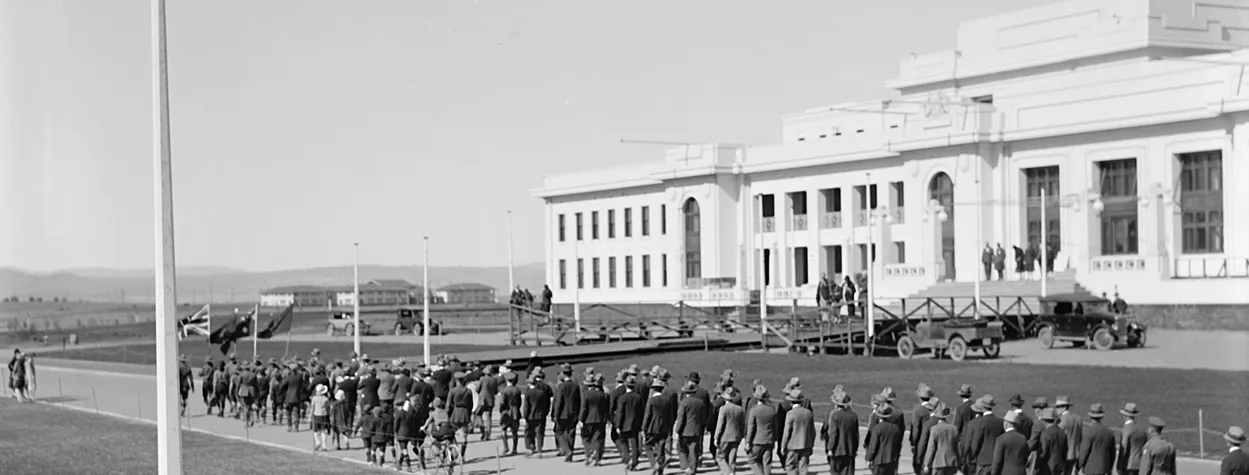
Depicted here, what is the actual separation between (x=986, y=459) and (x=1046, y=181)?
3574 centimetres

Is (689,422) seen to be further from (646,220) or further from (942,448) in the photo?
(646,220)

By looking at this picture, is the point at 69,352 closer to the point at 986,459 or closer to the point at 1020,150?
the point at 1020,150

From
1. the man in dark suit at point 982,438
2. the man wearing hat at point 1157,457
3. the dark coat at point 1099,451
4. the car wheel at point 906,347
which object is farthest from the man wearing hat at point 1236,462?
the car wheel at point 906,347

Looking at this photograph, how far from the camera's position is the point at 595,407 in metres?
23.8

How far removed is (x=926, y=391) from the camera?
18828 millimetres

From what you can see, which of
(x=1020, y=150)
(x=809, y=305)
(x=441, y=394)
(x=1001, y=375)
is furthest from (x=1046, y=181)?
(x=441, y=394)

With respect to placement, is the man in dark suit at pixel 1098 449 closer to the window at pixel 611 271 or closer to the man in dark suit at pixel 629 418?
the man in dark suit at pixel 629 418

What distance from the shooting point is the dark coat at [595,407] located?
23688 mm

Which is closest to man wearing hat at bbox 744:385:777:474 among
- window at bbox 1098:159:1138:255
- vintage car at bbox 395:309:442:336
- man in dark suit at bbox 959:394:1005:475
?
man in dark suit at bbox 959:394:1005:475

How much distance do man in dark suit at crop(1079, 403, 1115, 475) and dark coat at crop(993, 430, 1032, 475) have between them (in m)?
0.81

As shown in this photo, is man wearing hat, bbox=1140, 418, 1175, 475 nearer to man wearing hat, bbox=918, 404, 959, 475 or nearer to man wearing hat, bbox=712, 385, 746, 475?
man wearing hat, bbox=918, 404, 959, 475

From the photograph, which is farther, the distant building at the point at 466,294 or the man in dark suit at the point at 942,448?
the distant building at the point at 466,294

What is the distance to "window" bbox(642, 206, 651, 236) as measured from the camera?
74.2 metres

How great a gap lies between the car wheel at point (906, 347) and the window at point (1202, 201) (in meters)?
12.8
